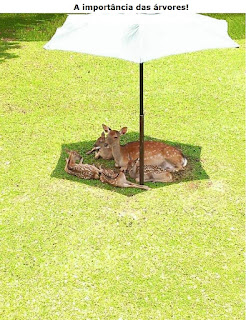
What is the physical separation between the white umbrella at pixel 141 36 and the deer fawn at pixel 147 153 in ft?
1.52

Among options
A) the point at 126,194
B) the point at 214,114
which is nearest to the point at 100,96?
the point at 214,114

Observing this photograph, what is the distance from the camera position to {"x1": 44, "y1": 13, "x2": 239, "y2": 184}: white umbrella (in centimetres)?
543

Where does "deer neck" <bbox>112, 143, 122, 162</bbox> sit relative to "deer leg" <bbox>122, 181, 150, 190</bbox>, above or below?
above

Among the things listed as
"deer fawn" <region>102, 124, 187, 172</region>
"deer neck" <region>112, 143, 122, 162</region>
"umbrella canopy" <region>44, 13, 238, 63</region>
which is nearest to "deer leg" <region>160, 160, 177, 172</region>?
"deer fawn" <region>102, 124, 187, 172</region>

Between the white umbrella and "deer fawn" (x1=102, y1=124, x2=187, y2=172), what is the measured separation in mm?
462

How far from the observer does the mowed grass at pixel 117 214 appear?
15.3 ft

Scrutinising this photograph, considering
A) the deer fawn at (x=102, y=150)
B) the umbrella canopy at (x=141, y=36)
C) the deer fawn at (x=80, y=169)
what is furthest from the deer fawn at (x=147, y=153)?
the umbrella canopy at (x=141, y=36)

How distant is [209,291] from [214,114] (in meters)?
5.11

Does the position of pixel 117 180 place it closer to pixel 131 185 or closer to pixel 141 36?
pixel 131 185

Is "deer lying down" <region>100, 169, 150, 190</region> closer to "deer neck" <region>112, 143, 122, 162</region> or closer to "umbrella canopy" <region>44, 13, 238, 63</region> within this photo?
"deer neck" <region>112, 143, 122, 162</region>

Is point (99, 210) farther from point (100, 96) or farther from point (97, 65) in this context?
point (97, 65)

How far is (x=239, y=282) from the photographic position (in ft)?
16.0

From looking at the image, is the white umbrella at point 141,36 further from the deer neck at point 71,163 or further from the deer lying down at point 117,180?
the deer neck at point 71,163

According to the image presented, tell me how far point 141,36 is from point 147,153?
1773 mm
